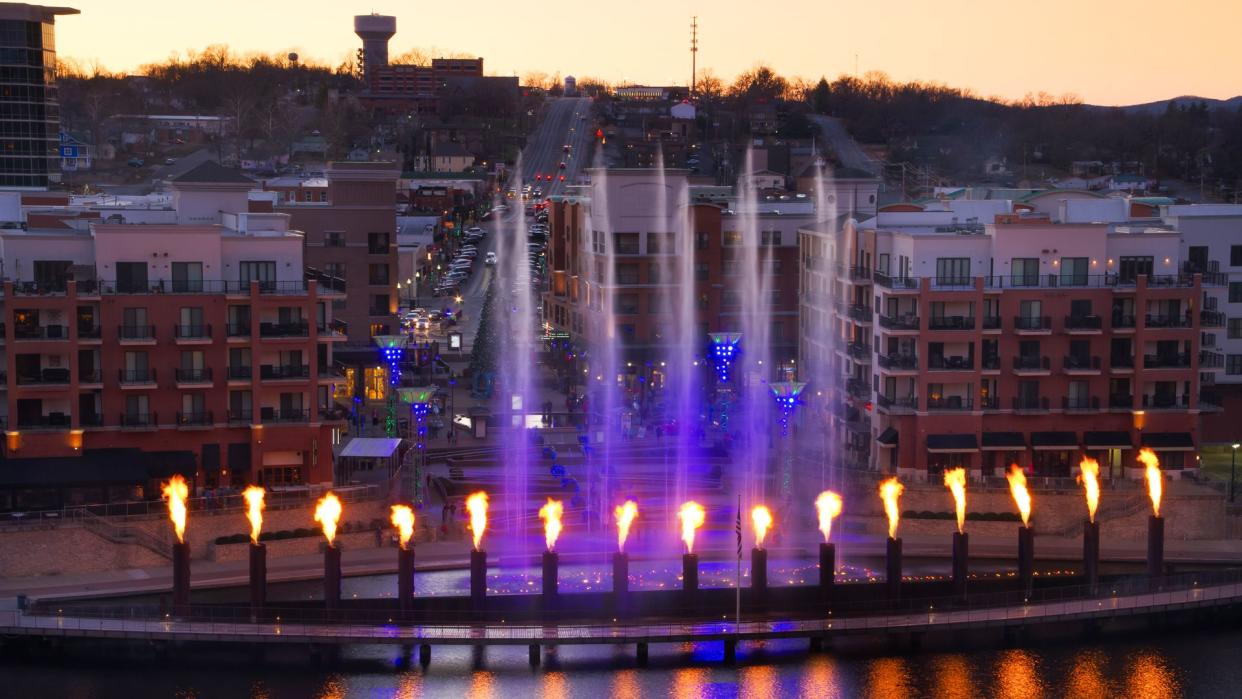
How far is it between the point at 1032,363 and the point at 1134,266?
14.0 ft

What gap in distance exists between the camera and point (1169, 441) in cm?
5144

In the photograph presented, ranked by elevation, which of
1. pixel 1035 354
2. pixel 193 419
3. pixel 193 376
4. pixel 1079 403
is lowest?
pixel 193 419

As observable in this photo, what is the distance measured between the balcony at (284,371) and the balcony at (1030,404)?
18527 millimetres

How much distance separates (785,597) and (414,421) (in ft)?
64.0

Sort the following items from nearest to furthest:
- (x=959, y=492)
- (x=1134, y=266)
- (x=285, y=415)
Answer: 1. (x=959, y=492)
2. (x=285, y=415)
3. (x=1134, y=266)

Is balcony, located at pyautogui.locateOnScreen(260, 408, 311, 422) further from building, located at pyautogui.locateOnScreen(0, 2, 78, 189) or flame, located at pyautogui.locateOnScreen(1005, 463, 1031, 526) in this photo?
building, located at pyautogui.locateOnScreen(0, 2, 78, 189)

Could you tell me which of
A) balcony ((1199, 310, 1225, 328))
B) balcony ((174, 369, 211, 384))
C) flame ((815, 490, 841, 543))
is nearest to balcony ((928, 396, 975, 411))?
balcony ((1199, 310, 1225, 328))

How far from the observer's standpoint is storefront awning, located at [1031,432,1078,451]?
51281mm

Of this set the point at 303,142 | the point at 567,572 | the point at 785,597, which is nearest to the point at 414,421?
the point at 567,572

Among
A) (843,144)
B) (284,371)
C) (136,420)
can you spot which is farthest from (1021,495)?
(843,144)

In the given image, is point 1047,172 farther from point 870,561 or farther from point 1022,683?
point 1022,683

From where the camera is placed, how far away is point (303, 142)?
149750 millimetres

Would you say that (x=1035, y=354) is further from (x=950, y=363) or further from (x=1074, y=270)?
(x=1074, y=270)

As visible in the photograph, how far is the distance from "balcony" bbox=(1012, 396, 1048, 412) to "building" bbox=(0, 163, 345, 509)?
58.4ft
